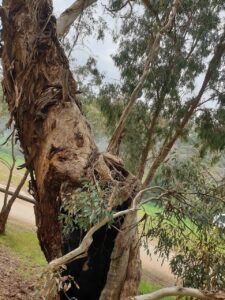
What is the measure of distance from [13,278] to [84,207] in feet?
15.8

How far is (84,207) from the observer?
3713 millimetres

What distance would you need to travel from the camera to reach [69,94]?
5082mm

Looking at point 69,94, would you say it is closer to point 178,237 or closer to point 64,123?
point 64,123

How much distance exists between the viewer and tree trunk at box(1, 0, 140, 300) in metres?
4.20

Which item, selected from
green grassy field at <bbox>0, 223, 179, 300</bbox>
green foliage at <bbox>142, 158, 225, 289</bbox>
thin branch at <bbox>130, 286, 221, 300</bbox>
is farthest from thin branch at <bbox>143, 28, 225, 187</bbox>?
thin branch at <bbox>130, 286, 221, 300</bbox>

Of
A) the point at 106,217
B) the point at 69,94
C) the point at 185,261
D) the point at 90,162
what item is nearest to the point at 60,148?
the point at 90,162

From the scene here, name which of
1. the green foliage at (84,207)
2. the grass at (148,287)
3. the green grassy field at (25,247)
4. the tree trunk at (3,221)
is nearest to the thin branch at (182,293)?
the green foliage at (84,207)

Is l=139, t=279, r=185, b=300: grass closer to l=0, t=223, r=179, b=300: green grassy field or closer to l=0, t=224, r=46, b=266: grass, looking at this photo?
l=0, t=223, r=179, b=300: green grassy field

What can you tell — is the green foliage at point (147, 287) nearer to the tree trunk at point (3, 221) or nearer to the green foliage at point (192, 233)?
the tree trunk at point (3, 221)

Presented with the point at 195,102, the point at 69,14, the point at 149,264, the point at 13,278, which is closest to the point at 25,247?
the point at 149,264

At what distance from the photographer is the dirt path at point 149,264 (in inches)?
502

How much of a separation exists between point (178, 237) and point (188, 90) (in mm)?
9487

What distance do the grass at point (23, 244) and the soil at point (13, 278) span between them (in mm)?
406

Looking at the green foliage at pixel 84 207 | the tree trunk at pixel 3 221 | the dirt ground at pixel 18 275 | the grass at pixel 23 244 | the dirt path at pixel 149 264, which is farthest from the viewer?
the dirt path at pixel 149 264
